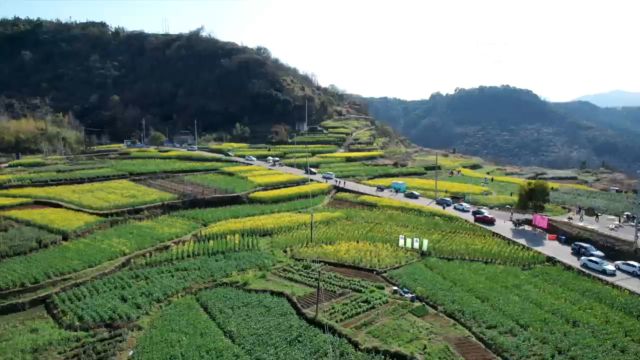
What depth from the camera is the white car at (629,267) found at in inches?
1034

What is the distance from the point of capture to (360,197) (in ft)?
143

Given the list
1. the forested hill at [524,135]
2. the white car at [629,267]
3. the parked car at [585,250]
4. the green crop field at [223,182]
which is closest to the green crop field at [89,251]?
the green crop field at [223,182]

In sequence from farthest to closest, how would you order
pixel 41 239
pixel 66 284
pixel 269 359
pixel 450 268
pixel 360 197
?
pixel 360 197 < pixel 41 239 < pixel 450 268 < pixel 66 284 < pixel 269 359

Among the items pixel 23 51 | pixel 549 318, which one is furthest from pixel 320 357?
pixel 23 51

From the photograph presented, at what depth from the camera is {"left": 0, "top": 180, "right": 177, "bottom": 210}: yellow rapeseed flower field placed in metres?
37.6

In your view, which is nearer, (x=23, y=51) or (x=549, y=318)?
(x=549, y=318)

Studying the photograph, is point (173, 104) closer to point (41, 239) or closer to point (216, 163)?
point (216, 163)

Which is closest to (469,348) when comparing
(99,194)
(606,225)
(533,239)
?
(533,239)

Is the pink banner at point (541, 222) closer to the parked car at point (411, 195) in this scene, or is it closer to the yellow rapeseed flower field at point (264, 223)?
the parked car at point (411, 195)

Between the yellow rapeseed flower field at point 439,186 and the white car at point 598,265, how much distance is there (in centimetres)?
2043

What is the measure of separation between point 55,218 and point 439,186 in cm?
3582

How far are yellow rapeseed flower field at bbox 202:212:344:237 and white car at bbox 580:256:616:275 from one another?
57.8 ft

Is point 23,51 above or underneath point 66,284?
above

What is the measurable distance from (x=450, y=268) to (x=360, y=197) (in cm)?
1711
